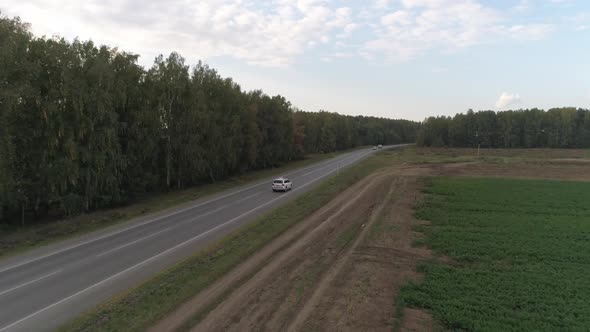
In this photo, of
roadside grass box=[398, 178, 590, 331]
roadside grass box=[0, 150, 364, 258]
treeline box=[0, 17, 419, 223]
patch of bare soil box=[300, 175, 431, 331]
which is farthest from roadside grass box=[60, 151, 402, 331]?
treeline box=[0, 17, 419, 223]

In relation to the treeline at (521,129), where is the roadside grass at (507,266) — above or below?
below

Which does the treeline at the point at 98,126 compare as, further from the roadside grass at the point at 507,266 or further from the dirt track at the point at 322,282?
the roadside grass at the point at 507,266

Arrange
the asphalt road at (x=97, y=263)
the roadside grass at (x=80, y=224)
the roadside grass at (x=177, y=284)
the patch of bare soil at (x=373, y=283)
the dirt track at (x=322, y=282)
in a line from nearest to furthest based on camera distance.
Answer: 1. the patch of bare soil at (x=373, y=283)
2. the dirt track at (x=322, y=282)
3. the roadside grass at (x=177, y=284)
4. the asphalt road at (x=97, y=263)
5. the roadside grass at (x=80, y=224)

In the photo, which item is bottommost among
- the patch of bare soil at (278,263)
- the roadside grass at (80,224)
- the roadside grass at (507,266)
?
the roadside grass at (80,224)

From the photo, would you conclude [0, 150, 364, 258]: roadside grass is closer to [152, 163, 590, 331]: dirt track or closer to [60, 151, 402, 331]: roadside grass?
[60, 151, 402, 331]: roadside grass

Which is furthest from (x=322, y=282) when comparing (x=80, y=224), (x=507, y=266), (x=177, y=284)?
(x=80, y=224)

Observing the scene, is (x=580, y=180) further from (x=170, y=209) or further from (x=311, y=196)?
(x=170, y=209)

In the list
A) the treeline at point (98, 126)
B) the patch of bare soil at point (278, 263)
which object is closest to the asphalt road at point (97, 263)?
the patch of bare soil at point (278, 263)

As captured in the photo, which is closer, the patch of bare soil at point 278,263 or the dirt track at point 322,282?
the dirt track at point 322,282

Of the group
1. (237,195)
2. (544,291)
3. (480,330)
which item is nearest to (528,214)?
(544,291)
